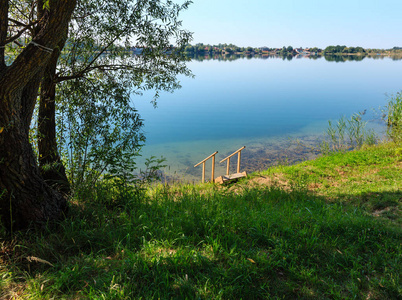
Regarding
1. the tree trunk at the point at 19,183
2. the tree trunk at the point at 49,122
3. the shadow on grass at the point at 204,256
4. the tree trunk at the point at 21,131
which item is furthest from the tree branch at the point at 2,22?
the shadow on grass at the point at 204,256

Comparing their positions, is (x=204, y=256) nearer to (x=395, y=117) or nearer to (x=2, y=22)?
(x=2, y=22)

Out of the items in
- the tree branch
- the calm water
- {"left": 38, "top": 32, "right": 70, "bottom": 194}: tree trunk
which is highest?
the tree branch

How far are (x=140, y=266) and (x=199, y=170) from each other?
1155 centimetres

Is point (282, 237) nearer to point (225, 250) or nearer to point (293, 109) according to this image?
point (225, 250)

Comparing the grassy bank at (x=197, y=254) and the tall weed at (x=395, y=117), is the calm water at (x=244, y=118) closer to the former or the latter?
the tall weed at (x=395, y=117)

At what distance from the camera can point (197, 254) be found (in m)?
3.32

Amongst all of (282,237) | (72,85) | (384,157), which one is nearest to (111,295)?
(282,237)

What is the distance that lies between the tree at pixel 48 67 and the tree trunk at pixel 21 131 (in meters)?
0.01

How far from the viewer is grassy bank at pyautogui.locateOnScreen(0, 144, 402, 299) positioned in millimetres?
2932

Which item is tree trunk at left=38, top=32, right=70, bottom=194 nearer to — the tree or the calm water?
the tree

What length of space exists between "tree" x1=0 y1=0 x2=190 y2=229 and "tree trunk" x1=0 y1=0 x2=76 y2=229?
1 cm

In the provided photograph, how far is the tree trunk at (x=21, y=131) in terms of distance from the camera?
3641 mm

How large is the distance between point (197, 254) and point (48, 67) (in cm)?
448

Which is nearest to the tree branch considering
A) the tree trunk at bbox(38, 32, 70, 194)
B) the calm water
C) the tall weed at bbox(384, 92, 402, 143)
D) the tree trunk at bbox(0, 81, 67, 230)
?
the tree trunk at bbox(0, 81, 67, 230)
